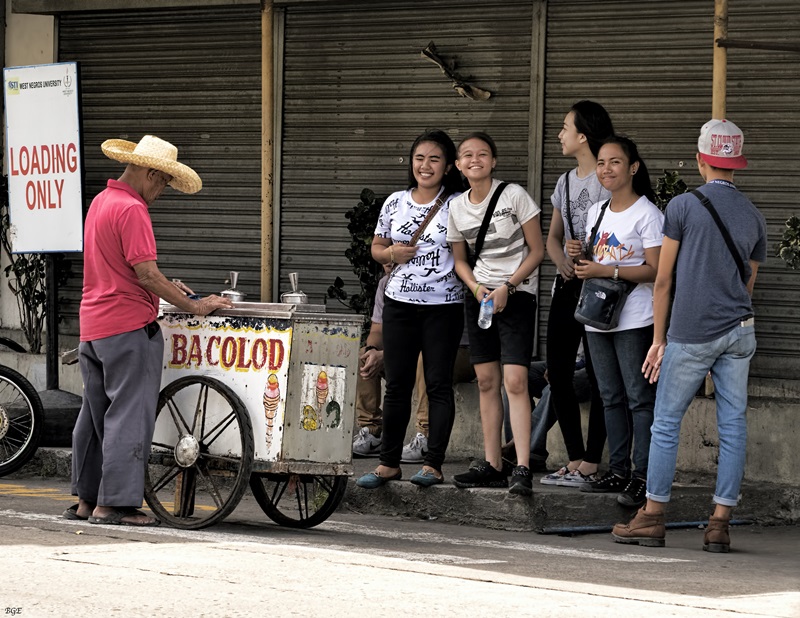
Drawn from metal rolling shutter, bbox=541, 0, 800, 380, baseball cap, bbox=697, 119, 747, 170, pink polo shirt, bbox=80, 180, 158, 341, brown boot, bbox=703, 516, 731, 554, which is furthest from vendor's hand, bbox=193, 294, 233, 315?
metal rolling shutter, bbox=541, 0, 800, 380

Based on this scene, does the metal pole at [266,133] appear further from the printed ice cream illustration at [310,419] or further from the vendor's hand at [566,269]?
the printed ice cream illustration at [310,419]

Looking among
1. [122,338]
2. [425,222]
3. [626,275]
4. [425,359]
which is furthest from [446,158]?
[122,338]

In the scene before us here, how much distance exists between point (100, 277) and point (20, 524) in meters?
1.28

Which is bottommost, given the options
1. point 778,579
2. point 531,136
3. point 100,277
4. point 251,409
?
point 778,579

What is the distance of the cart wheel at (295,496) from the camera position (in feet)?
24.8

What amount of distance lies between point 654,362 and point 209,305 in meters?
2.26

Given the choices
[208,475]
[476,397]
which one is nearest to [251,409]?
[208,475]

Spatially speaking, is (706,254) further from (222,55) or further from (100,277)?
(222,55)

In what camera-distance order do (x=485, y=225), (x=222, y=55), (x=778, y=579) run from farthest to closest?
(x=222, y=55), (x=485, y=225), (x=778, y=579)

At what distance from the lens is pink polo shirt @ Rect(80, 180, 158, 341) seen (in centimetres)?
718

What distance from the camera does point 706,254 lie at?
721 cm

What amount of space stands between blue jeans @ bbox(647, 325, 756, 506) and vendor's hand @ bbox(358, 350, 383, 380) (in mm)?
2649

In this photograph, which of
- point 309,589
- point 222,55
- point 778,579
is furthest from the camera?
point 222,55

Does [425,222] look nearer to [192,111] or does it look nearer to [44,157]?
[44,157]
